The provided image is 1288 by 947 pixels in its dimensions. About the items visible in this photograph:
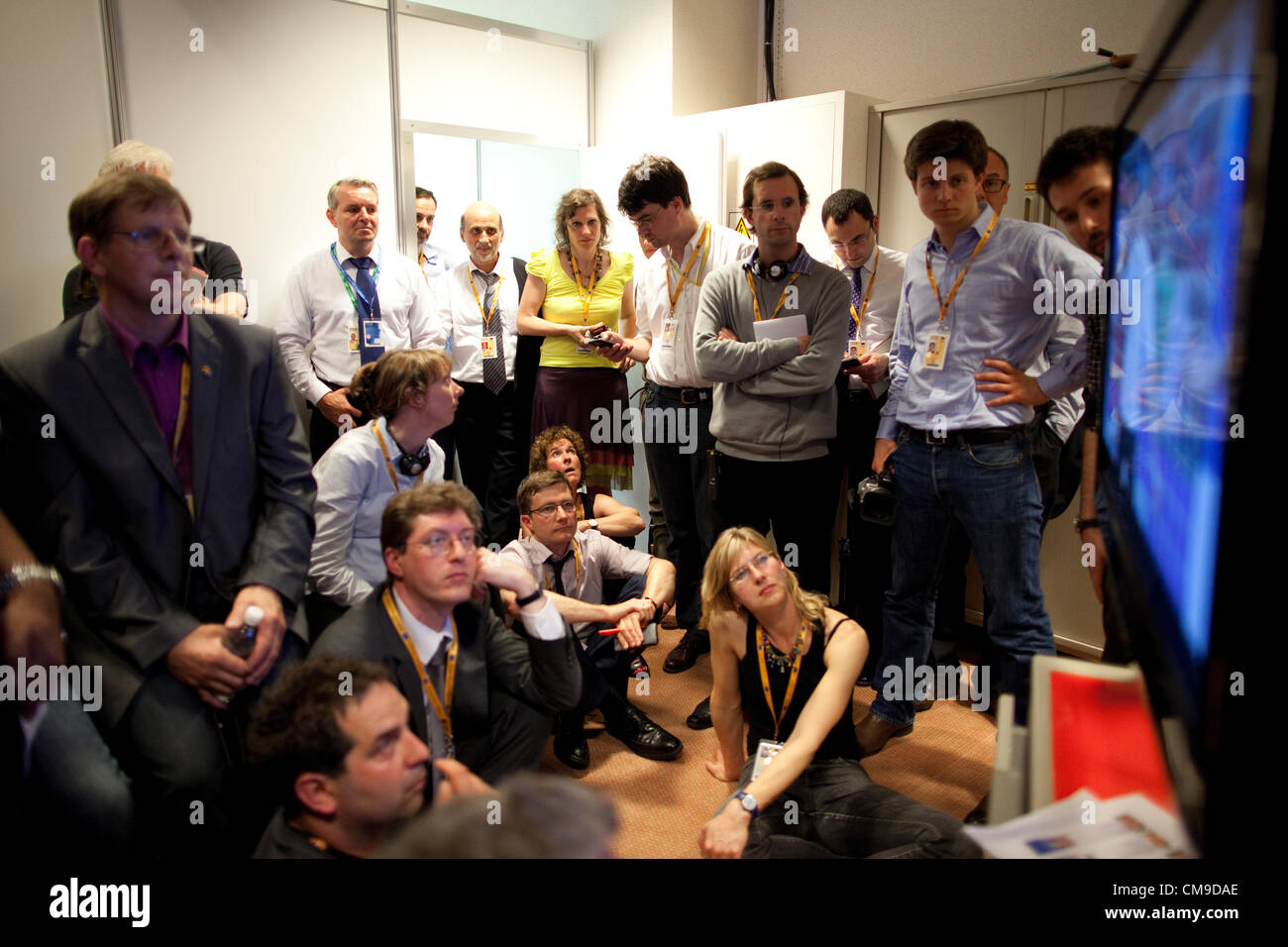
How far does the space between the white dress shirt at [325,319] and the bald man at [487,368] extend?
0.96 ft

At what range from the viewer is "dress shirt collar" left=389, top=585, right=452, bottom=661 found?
1365mm

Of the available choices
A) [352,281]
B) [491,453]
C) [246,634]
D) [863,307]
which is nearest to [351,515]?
[246,634]

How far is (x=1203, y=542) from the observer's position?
2.25ft

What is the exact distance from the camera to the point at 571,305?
3.36 m

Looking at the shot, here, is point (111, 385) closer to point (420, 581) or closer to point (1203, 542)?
point (420, 581)

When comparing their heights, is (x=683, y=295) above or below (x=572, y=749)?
above

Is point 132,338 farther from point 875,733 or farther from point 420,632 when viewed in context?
point 875,733

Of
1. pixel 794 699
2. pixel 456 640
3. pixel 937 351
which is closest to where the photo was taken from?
pixel 456 640

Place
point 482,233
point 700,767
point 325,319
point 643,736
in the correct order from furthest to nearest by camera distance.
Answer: point 482,233 → point 325,319 → point 643,736 → point 700,767

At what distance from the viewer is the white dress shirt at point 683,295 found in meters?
2.74

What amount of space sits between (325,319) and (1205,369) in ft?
9.74

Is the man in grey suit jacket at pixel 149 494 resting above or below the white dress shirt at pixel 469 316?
below


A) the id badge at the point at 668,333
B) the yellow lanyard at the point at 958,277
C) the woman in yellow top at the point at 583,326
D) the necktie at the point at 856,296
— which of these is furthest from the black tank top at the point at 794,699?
the woman in yellow top at the point at 583,326

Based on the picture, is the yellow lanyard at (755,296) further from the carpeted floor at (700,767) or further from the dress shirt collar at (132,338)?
the dress shirt collar at (132,338)
